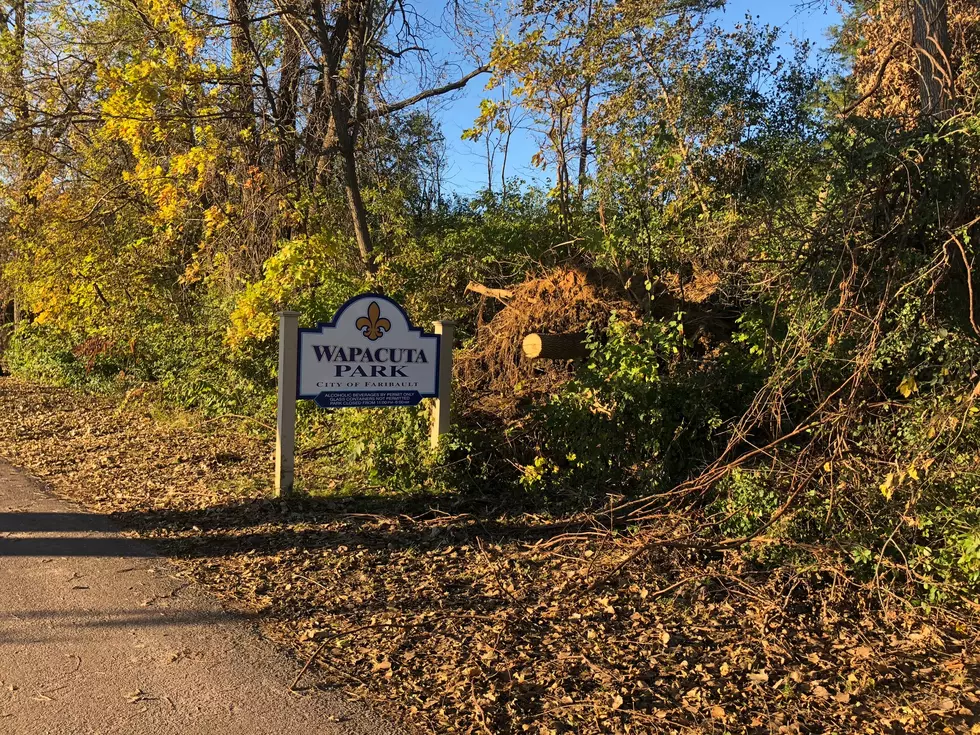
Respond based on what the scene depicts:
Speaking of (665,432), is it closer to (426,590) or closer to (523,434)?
(523,434)

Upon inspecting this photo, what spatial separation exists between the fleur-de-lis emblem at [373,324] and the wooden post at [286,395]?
597 mm

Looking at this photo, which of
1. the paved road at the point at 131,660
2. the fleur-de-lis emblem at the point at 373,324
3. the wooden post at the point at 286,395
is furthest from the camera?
the fleur-de-lis emblem at the point at 373,324

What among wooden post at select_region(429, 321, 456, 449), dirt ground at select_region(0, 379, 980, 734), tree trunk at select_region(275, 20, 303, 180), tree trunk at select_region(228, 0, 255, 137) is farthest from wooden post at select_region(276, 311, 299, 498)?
tree trunk at select_region(275, 20, 303, 180)

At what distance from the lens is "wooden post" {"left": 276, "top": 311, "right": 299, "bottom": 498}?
6.73 meters

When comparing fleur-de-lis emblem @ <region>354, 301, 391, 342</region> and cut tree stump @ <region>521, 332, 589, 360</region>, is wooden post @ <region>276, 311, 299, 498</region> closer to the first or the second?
fleur-de-lis emblem @ <region>354, 301, 391, 342</region>

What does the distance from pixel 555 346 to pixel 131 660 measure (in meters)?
4.61

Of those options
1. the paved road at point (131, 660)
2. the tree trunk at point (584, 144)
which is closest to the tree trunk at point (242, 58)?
the tree trunk at point (584, 144)

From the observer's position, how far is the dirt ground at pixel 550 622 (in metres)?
3.62

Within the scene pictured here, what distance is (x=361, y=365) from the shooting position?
23.2ft

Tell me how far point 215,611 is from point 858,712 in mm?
3561

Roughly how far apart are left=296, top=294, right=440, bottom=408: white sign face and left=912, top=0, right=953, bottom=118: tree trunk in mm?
4614

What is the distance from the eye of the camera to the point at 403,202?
12.3m

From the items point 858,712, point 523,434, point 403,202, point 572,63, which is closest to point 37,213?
point 403,202

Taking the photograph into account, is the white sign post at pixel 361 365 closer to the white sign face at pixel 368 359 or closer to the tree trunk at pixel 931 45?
the white sign face at pixel 368 359
